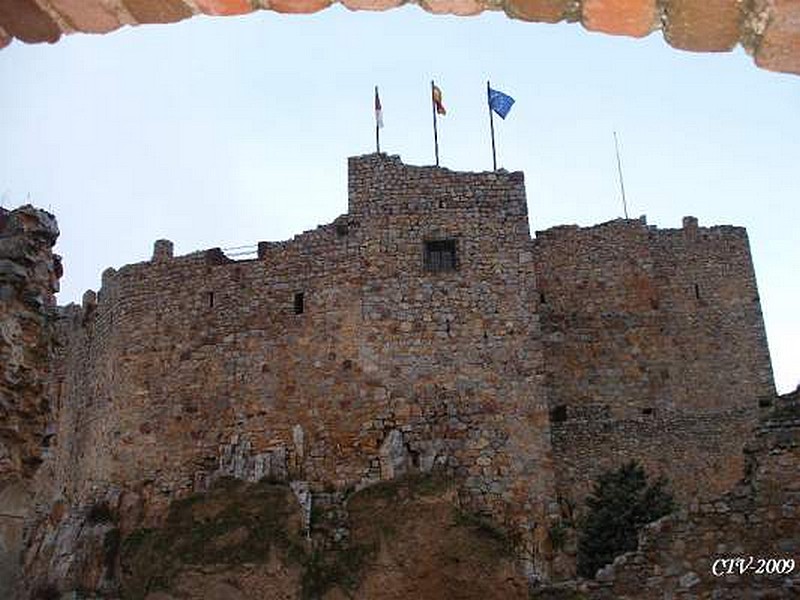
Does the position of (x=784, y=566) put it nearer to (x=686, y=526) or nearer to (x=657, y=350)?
(x=686, y=526)

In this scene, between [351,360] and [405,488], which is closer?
[405,488]

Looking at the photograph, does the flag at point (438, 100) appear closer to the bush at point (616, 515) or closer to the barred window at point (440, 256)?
the barred window at point (440, 256)

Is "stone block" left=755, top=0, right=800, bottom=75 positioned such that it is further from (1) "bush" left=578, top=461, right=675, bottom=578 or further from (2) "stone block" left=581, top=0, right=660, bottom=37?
(1) "bush" left=578, top=461, right=675, bottom=578

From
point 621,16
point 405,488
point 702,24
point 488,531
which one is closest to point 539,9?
point 621,16

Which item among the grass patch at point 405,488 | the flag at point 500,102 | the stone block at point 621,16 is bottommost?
the grass patch at point 405,488

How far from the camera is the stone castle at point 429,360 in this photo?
17.2 m

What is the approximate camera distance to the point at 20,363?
6199 millimetres

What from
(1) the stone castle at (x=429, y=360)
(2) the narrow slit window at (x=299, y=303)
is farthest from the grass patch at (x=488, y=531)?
(2) the narrow slit window at (x=299, y=303)

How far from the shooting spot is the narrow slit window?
1877 centimetres

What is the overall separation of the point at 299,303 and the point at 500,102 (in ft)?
Answer: 23.3

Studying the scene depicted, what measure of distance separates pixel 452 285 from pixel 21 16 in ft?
45.5

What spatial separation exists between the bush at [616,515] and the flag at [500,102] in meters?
8.83

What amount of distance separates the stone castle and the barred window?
0.16ft

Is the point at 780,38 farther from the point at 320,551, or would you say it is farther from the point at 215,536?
the point at 215,536
